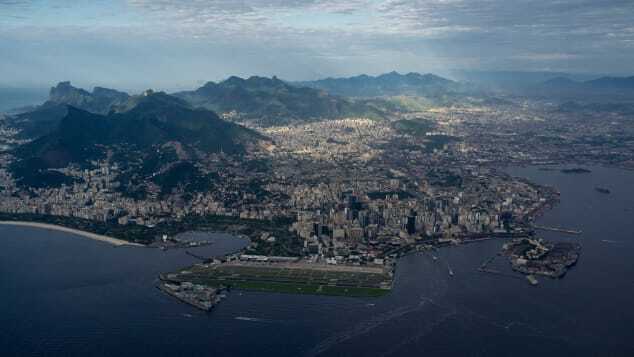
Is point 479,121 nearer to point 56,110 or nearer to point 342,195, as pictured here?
point 342,195

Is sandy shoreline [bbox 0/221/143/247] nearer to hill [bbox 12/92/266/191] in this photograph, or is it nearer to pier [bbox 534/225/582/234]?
hill [bbox 12/92/266/191]

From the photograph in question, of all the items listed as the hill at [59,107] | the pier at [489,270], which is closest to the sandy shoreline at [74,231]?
the pier at [489,270]

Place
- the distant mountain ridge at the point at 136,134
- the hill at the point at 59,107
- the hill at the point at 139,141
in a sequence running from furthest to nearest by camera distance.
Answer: the hill at the point at 59,107 < the distant mountain ridge at the point at 136,134 < the hill at the point at 139,141

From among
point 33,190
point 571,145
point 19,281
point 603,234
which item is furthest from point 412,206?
point 571,145

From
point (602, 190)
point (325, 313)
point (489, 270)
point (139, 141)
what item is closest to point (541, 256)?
point (489, 270)

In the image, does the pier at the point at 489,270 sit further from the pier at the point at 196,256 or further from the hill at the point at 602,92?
the hill at the point at 602,92

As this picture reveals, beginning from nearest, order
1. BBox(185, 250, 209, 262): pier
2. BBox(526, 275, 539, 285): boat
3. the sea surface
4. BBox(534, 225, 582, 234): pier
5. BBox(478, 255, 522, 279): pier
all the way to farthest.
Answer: the sea surface, BBox(526, 275, 539, 285): boat, BBox(478, 255, 522, 279): pier, BBox(185, 250, 209, 262): pier, BBox(534, 225, 582, 234): pier

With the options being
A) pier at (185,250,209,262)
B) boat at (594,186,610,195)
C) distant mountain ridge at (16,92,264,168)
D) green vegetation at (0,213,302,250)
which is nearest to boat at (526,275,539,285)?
green vegetation at (0,213,302,250)
